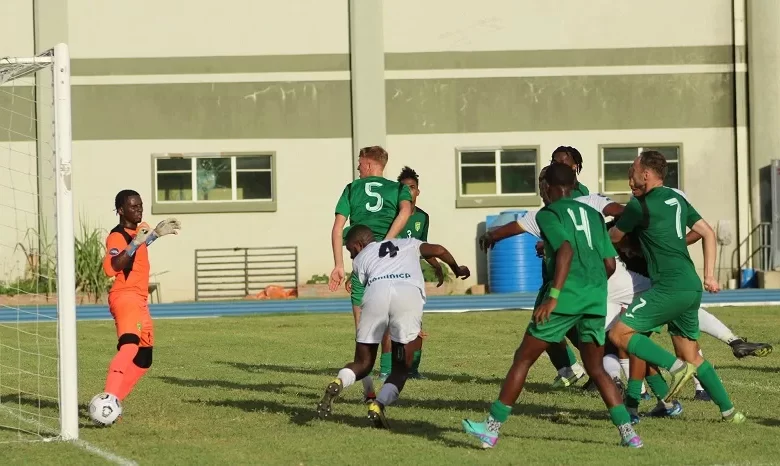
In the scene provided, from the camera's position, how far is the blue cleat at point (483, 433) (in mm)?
8594

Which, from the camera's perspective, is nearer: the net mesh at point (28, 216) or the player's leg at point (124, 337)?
the player's leg at point (124, 337)

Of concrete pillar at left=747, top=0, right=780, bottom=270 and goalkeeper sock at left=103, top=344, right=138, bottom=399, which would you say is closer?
goalkeeper sock at left=103, top=344, right=138, bottom=399

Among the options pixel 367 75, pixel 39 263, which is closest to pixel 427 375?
pixel 39 263

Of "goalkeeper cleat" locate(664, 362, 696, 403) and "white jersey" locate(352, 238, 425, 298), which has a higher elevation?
"white jersey" locate(352, 238, 425, 298)

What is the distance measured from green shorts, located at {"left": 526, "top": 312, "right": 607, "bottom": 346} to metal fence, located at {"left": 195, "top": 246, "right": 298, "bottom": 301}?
2288cm

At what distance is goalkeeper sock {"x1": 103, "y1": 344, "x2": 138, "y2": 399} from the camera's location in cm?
1041

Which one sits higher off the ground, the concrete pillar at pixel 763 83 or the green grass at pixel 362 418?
the concrete pillar at pixel 763 83

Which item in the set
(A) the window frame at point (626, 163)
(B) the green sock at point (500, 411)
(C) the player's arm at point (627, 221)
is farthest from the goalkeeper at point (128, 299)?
(A) the window frame at point (626, 163)

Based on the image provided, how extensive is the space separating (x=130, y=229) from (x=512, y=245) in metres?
20.4

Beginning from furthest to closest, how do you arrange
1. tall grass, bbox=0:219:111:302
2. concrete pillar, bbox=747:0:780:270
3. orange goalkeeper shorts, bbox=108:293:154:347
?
concrete pillar, bbox=747:0:780:270 → tall grass, bbox=0:219:111:302 → orange goalkeeper shorts, bbox=108:293:154:347

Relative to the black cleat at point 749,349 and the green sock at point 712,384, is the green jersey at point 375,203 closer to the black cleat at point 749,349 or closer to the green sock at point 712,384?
the black cleat at point 749,349

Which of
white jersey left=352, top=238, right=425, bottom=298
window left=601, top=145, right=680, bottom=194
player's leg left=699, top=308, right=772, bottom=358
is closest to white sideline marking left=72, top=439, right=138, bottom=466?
white jersey left=352, top=238, right=425, bottom=298

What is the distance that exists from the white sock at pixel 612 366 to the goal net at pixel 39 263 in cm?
410

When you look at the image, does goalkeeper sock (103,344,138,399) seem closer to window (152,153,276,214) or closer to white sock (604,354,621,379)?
white sock (604,354,621,379)
